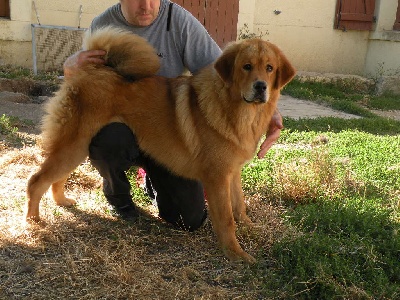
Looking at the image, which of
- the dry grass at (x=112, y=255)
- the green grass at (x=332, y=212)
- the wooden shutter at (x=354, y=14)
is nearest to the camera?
the dry grass at (x=112, y=255)

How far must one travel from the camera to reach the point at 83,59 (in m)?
3.34

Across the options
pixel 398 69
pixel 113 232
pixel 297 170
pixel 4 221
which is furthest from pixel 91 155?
pixel 398 69

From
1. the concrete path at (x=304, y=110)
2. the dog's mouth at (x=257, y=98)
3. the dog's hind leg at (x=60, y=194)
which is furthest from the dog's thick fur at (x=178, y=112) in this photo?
the concrete path at (x=304, y=110)

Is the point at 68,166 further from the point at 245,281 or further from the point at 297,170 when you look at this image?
the point at 297,170

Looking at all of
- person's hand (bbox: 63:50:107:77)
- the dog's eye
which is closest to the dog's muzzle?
the dog's eye

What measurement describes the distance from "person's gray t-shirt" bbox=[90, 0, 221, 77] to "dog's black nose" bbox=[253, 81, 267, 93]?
80 cm

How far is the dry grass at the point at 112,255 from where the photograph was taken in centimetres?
264

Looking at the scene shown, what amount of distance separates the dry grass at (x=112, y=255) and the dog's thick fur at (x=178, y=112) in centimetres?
20

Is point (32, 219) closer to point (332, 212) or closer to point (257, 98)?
point (257, 98)

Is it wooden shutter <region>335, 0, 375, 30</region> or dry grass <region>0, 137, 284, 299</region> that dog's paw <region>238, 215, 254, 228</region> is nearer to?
dry grass <region>0, 137, 284, 299</region>

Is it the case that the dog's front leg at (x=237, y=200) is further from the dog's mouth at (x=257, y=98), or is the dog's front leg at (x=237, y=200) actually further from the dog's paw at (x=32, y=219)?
the dog's paw at (x=32, y=219)

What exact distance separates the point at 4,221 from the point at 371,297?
2.44m

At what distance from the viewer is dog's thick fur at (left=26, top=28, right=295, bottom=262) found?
3.09 meters

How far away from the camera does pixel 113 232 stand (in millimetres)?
3348
